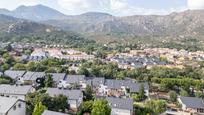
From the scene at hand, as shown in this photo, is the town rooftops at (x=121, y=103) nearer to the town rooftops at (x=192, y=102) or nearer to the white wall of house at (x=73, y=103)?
the white wall of house at (x=73, y=103)

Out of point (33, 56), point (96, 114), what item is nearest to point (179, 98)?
point (96, 114)

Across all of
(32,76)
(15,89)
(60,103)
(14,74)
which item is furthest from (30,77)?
(60,103)

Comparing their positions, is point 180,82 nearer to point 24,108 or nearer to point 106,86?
point 106,86

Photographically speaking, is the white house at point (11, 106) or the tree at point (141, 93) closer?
the white house at point (11, 106)

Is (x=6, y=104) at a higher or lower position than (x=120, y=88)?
higher

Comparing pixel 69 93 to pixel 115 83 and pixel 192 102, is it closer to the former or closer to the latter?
pixel 115 83

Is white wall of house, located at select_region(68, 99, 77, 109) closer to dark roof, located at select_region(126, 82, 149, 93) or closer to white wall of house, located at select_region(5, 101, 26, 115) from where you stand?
white wall of house, located at select_region(5, 101, 26, 115)

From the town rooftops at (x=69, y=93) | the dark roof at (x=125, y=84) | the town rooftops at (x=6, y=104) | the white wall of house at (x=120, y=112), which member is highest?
the town rooftops at (x=6, y=104)

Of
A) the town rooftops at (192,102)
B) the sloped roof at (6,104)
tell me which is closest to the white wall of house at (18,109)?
the sloped roof at (6,104)

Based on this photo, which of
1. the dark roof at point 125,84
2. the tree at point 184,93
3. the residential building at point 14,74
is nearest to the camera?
the tree at point 184,93
